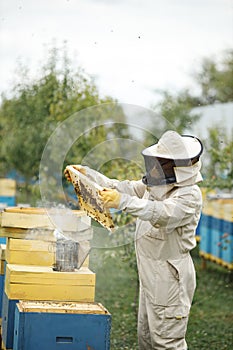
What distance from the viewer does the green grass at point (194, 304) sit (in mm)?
6621

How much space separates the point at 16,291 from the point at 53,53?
6.41 metres

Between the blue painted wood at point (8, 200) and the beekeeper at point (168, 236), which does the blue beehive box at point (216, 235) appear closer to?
the blue painted wood at point (8, 200)

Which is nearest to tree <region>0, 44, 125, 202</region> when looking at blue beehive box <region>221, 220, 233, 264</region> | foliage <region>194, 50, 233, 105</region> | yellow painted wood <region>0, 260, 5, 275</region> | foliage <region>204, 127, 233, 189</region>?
foliage <region>204, 127, 233, 189</region>

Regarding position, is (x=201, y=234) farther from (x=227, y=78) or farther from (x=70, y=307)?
(x=227, y=78)

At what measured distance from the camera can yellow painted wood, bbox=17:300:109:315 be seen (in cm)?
429

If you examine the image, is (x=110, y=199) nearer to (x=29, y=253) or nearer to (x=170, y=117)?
(x=29, y=253)

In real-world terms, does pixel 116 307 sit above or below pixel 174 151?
below

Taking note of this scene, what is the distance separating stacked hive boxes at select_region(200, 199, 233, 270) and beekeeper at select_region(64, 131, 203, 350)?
192 inches

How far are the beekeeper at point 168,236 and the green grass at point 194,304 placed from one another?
0.57 m

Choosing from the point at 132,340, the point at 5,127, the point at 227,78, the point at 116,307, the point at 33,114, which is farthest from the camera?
the point at 227,78

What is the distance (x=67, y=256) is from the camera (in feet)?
15.6

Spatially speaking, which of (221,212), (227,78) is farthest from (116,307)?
(227,78)

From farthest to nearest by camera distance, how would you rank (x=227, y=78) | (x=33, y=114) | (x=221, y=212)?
1. (x=227, y=78)
2. (x=33, y=114)
3. (x=221, y=212)

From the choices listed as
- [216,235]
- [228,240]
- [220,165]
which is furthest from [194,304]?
[216,235]
